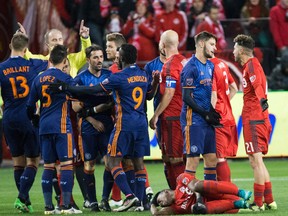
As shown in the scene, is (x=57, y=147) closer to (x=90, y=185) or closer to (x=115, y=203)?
(x=90, y=185)

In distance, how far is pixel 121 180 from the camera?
1369 centimetres

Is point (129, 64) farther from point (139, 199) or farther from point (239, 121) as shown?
point (239, 121)

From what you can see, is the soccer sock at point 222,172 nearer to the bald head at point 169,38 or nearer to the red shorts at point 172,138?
the red shorts at point 172,138

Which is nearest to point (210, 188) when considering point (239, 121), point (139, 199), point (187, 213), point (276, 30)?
point (187, 213)

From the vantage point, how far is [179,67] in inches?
567

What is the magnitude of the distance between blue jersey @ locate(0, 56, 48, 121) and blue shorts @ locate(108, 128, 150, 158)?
60.9 inches

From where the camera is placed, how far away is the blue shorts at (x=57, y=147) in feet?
44.6

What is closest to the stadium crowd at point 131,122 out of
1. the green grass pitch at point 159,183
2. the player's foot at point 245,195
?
the player's foot at point 245,195

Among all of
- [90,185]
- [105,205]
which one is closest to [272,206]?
[105,205]

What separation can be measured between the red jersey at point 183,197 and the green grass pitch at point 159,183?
80cm

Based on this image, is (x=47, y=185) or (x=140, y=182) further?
(x=140, y=182)

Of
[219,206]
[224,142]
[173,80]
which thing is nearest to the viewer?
[219,206]

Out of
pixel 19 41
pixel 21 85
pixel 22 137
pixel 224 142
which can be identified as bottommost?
pixel 224 142

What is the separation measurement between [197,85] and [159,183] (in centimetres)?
497
